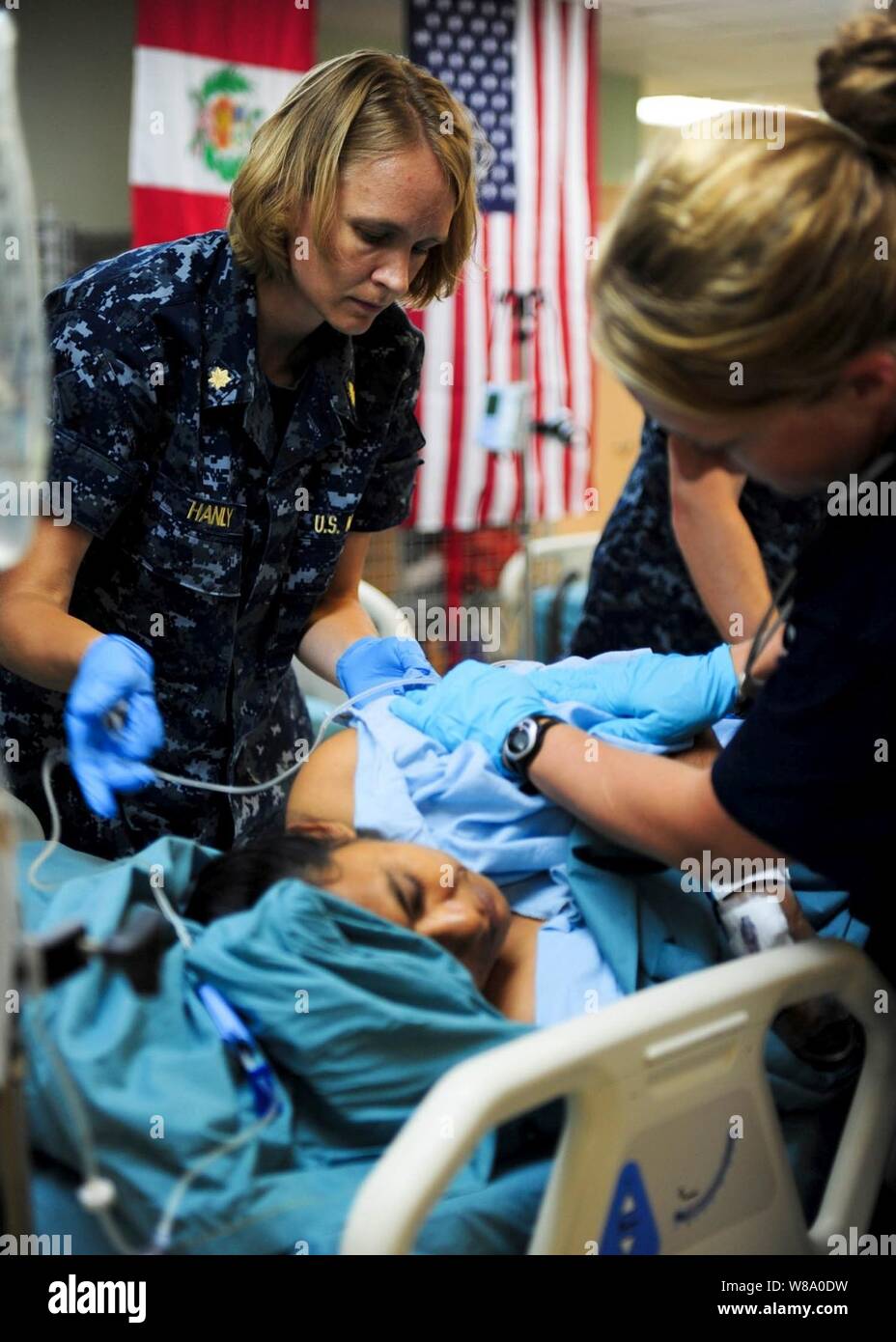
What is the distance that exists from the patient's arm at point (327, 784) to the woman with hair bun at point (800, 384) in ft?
1.47

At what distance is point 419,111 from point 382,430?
0.47m

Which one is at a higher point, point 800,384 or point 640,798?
point 800,384

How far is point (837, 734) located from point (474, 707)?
21.5 inches

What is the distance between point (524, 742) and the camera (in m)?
1.50

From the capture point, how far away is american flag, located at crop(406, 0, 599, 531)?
506 centimetres

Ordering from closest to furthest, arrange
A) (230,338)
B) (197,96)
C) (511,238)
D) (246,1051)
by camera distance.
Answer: (246,1051), (230,338), (197,96), (511,238)

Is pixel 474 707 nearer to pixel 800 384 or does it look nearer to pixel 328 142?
pixel 800 384

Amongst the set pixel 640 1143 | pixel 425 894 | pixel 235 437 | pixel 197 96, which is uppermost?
pixel 197 96

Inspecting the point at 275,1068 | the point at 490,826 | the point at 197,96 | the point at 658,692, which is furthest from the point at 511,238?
the point at 275,1068

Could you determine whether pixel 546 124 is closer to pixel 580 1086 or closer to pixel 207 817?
pixel 207 817

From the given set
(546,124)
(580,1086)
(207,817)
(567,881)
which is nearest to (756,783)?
(580,1086)

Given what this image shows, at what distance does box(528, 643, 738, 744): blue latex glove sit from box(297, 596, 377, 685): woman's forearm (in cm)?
44

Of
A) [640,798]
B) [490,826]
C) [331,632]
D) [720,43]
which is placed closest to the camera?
[640,798]

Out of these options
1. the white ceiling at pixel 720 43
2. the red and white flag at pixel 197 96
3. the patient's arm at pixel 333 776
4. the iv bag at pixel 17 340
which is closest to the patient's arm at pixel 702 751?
the patient's arm at pixel 333 776
